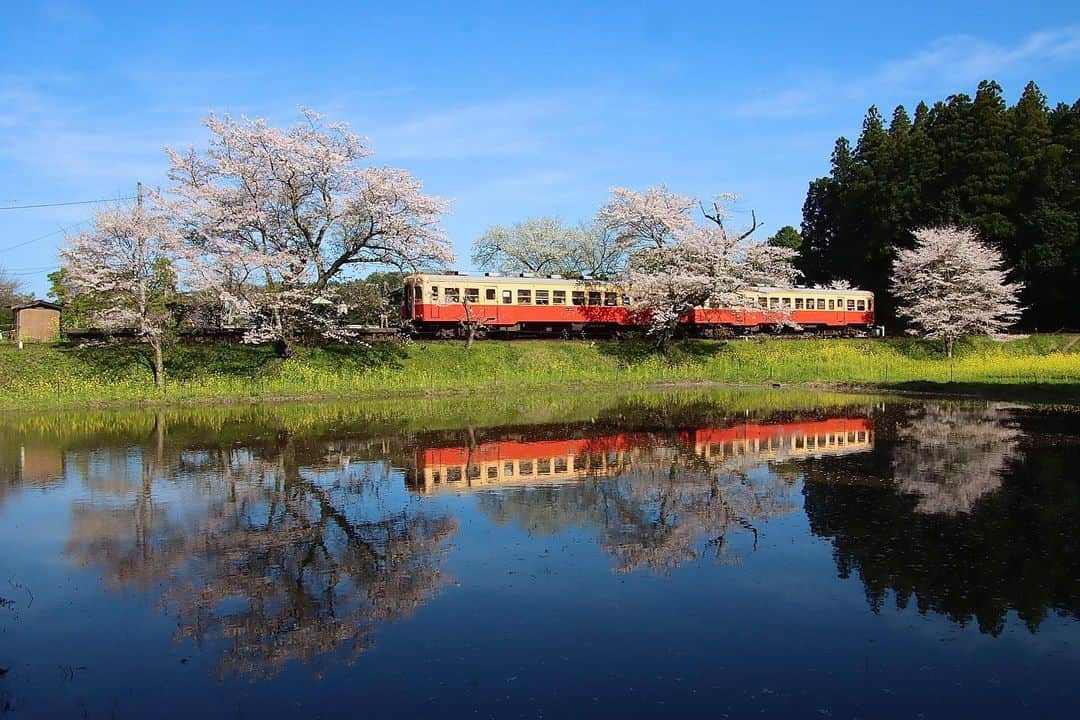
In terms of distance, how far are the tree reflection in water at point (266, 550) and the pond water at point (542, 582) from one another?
0.03m

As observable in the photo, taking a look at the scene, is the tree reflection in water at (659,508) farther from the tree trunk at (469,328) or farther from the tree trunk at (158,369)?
the tree trunk at (469,328)

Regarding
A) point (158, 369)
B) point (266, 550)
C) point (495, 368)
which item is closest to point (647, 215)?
point (495, 368)

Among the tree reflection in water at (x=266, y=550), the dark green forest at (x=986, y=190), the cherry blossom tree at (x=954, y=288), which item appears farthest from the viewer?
the dark green forest at (x=986, y=190)

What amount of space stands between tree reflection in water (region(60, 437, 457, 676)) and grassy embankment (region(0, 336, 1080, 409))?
465 inches

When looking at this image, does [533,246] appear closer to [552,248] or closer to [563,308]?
[552,248]

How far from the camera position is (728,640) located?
5.66 metres

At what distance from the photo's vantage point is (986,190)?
139 feet

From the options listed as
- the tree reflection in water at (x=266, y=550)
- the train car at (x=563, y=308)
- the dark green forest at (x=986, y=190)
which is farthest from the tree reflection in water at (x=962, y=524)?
the dark green forest at (x=986, y=190)

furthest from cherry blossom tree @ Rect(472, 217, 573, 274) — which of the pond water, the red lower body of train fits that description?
the pond water

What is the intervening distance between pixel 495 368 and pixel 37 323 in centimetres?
1747

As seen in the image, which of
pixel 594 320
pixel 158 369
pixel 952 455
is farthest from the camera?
pixel 594 320

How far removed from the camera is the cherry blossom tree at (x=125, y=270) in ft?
77.2

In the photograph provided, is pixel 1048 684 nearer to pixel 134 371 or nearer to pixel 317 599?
pixel 317 599

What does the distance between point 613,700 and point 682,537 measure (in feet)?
11.6
